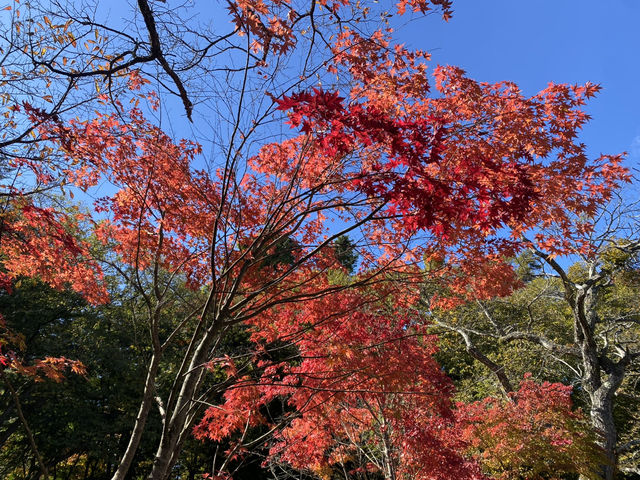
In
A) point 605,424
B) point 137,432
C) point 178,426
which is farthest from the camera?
point 605,424

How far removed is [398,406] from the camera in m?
5.26

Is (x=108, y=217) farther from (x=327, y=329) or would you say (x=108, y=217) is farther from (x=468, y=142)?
(x=468, y=142)

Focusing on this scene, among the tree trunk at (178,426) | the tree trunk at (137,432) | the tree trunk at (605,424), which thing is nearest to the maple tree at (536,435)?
the tree trunk at (605,424)

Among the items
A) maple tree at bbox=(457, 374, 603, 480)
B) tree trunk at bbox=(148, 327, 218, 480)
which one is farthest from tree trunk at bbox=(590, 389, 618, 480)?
tree trunk at bbox=(148, 327, 218, 480)

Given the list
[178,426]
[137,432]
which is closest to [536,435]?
[178,426]

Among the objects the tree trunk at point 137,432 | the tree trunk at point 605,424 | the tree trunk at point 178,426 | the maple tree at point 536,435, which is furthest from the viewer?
the tree trunk at point 605,424

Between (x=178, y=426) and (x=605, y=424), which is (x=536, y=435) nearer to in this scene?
(x=605, y=424)

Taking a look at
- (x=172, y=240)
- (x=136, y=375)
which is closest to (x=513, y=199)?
(x=172, y=240)

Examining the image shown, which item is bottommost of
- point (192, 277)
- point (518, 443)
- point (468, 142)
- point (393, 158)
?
point (518, 443)

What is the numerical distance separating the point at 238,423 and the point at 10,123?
3.86 metres

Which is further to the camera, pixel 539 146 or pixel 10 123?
pixel 539 146

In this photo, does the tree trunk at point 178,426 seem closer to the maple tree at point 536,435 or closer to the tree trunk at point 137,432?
the tree trunk at point 137,432

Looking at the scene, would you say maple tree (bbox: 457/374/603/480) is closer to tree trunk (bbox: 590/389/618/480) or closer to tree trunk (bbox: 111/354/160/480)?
tree trunk (bbox: 590/389/618/480)

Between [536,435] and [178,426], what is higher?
[178,426]
